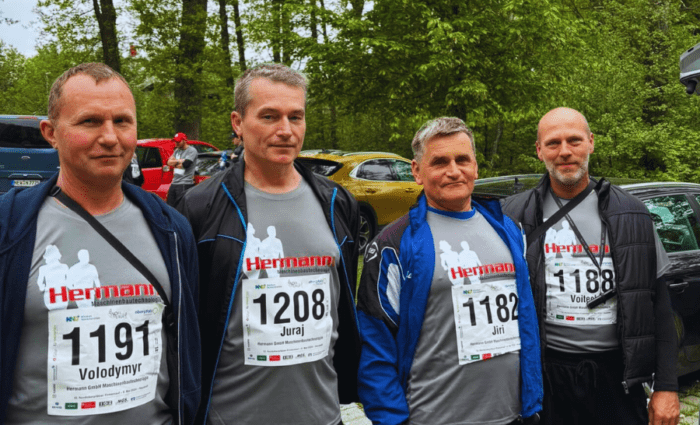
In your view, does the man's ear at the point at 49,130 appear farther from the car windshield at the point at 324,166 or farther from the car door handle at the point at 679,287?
the car windshield at the point at 324,166

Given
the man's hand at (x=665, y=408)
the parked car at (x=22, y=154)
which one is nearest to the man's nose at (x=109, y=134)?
the man's hand at (x=665, y=408)

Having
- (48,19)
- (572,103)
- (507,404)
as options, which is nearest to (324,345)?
(507,404)

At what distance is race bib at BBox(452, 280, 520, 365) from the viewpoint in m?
2.29

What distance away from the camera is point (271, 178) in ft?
7.58

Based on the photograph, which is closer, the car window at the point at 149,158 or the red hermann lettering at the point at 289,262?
the red hermann lettering at the point at 289,262

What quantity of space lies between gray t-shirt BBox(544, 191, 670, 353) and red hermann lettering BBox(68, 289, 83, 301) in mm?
1997

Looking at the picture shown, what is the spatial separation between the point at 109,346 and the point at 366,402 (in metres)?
0.97

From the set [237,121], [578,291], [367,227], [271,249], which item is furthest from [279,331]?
[367,227]

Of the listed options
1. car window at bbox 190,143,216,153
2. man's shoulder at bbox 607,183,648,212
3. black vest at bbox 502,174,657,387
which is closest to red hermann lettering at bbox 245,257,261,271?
black vest at bbox 502,174,657,387

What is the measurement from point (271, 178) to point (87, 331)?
86 cm

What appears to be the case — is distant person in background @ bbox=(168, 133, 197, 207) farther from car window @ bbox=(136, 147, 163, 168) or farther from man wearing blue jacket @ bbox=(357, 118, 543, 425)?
man wearing blue jacket @ bbox=(357, 118, 543, 425)

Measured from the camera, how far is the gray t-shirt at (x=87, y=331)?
1699 mm

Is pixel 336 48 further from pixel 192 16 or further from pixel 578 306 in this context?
pixel 578 306

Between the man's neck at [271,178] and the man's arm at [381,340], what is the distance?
1.44 ft
